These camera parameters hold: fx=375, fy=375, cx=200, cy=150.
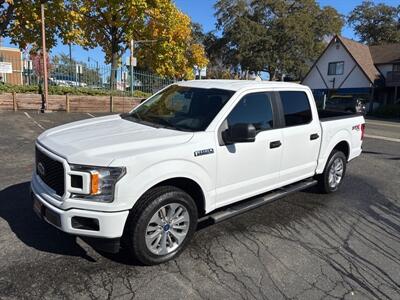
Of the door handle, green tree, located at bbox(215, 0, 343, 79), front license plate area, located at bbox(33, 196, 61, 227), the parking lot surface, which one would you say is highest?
green tree, located at bbox(215, 0, 343, 79)

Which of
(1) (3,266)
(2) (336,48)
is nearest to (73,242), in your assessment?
(1) (3,266)

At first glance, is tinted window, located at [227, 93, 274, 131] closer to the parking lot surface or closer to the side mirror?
the side mirror

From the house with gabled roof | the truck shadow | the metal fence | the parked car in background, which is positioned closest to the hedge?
the metal fence

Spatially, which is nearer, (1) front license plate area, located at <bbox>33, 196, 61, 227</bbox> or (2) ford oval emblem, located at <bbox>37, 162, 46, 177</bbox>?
(1) front license plate area, located at <bbox>33, 196, 61, 227</bbox>

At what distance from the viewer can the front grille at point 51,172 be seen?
344 centimetres

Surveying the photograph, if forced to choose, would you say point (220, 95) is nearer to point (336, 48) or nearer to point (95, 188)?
point (95, 188)

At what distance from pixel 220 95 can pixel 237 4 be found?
151 ft

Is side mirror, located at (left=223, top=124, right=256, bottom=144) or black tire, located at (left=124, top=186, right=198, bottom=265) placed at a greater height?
side mirror, located at (left=223, top=124, right=256, bottom=144)

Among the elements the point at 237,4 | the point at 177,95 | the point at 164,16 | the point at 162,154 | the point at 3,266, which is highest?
the point at 237,4

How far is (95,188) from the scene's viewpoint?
3254mm

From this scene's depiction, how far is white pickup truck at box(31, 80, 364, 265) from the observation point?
3.30 m

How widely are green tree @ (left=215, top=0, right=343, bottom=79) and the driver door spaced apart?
42.5 m

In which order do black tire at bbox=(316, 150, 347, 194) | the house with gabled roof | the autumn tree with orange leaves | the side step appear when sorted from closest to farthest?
the side step, black tire at bbox=(316, 150, 347, 194), the autumn tree with orange leaves, the house with gabled roof

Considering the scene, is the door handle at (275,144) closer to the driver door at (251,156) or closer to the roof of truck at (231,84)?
the driver door at (251,156)
